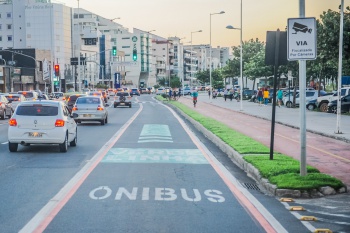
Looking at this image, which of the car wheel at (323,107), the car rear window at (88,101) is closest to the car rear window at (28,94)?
the car rear window at (88,101)

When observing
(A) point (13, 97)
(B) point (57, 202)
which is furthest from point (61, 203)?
(A) point (13, 97)

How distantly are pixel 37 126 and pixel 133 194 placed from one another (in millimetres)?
8415

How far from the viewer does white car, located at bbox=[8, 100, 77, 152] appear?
18.7 m

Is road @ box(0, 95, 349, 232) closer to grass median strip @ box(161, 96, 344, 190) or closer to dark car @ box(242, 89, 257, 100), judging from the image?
grass median strip @ box(161, 96, 344, 190)

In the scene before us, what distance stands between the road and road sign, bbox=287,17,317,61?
2.79m

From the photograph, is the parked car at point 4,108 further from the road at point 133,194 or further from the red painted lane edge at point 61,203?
the red painted lane edge at point 61,203

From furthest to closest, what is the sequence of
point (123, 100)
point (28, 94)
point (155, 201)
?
1. point (123, 100)
2. point (28, 94)
3. point (155, 201)

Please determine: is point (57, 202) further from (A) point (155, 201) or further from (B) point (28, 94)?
(B) point (28, 94)

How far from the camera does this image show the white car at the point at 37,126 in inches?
736

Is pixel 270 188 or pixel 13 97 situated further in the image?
pixel 13 97

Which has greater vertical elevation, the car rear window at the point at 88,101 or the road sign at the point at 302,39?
the road sign at the point at 302,39

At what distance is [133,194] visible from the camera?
11.2 meters

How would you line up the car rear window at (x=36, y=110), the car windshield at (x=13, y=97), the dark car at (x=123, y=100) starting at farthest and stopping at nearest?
the dark car at (x=123, y=100) < the car windshield at (x=13, y=97) < the car rear window at (x=36, y=110)

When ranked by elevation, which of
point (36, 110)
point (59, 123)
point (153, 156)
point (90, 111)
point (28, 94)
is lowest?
point (153, 156)
